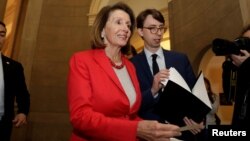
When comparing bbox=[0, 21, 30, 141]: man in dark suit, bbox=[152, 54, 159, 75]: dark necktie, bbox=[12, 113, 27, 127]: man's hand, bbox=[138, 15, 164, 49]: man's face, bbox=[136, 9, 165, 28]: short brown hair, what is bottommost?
bbox=[12, 113, 27, 127]: man's hand

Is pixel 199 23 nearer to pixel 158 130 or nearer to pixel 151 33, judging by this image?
pixel 151 33

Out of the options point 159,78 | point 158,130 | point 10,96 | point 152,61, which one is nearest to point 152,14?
point 152,61

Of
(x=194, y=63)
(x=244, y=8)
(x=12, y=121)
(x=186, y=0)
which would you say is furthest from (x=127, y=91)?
(x=186, y=0)

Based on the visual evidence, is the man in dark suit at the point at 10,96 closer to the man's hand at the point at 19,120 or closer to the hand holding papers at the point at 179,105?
the man's hand at the point at 19,120

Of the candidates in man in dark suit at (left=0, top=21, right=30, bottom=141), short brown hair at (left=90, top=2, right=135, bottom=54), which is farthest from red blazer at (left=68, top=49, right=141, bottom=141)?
man in dark suit at (left=0, top=21, right=30, bottom=141)

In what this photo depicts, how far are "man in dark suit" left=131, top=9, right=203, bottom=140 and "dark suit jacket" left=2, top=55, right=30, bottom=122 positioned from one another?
143 cm

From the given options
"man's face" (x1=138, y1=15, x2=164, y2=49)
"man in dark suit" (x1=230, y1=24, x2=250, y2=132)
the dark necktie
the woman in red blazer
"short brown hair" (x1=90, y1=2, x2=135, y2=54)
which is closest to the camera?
the woman in red blazer

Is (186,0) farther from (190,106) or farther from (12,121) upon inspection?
(190,106)

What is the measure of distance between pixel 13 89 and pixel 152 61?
1649mm

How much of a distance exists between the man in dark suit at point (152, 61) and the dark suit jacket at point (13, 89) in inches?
56.2

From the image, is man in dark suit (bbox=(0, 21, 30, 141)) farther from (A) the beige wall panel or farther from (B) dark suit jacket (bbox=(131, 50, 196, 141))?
(A) the beige wall panel

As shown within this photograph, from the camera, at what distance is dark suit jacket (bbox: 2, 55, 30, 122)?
116 inches

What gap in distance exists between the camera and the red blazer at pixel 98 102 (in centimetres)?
145

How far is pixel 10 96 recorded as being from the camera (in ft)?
9.84
